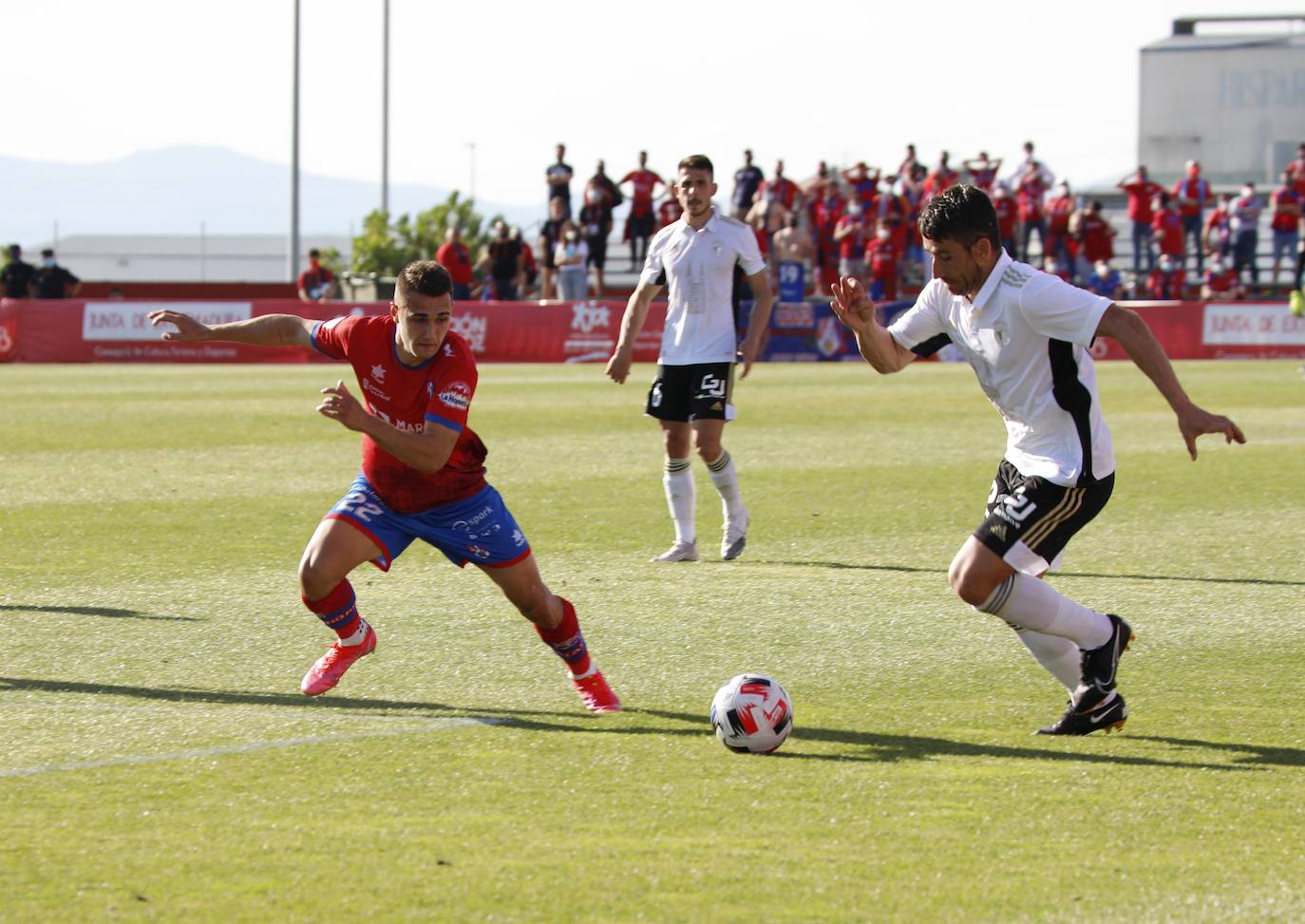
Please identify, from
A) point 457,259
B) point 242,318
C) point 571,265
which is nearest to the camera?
point 457,259

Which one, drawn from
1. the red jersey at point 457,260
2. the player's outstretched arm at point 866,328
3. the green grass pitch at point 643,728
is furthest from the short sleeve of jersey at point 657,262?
the red jersey at point 457,260

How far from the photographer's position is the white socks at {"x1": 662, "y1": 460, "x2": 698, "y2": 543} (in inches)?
376

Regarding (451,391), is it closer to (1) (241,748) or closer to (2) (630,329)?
(1) (241,748)

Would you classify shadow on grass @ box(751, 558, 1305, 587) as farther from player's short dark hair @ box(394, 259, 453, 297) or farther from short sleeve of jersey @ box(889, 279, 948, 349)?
player's short dark hair @ box(394, 259, 453, 297)

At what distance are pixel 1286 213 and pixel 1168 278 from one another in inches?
95.7

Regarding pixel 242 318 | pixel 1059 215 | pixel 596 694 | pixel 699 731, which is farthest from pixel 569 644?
pixel 1059 215

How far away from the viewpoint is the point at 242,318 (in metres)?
31.0

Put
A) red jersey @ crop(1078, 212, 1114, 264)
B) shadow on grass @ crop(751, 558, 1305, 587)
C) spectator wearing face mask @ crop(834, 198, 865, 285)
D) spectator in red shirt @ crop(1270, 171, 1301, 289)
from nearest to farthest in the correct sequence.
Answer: shadow on grass @ crop(751, 558, 1305, 587), spectator wearing face mask @ crop(834, 198, 865, 285), red jersey @ crop(1078, 212, 1114, 264), spectator in red shirt @ crop(1270, 171, 1301, 289)

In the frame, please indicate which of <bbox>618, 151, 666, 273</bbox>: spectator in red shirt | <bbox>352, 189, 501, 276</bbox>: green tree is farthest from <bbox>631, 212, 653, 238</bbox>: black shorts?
<bbox>352, 189, 501, 276</bbox>: green tree

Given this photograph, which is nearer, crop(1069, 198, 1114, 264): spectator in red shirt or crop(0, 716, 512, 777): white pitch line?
crop(0, 716, 512, 777): white pitch line

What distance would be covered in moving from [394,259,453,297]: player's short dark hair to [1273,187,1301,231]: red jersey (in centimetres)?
3017

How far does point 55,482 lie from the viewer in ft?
42.1

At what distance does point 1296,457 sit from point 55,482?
9804 millimetres

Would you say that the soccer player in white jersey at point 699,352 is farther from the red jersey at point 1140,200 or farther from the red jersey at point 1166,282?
the red jersey at point 1140,200
